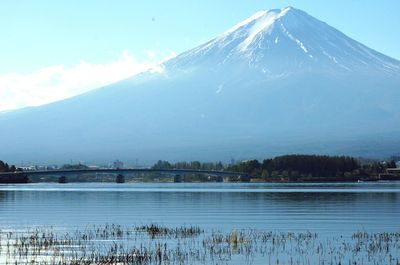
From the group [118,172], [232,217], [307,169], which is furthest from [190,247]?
[307,169]

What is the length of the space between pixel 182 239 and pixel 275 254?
4534 millimetres

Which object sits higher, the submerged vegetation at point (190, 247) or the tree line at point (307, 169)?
the tree line at point (307, 169)

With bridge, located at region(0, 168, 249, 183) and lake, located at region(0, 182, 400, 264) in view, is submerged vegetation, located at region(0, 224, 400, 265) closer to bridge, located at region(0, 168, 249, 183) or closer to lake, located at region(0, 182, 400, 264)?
lake, located at region(0, 182, 400, 264)

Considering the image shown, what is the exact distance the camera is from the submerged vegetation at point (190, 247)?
22.3 m

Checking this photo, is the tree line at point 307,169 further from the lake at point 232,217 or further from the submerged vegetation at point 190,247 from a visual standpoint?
the submerged vegetation at point 190,247

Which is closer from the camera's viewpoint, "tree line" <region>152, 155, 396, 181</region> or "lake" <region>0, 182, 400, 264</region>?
"lake" <region>0, 182, 400, 264</region>

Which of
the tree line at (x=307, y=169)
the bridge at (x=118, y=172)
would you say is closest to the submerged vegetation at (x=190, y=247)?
the bridge at (x=118, y=172)

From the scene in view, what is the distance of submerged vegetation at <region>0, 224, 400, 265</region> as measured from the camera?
22.3m

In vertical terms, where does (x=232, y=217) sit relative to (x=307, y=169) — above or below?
below

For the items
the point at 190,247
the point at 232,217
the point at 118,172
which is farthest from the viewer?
the point at 118,172

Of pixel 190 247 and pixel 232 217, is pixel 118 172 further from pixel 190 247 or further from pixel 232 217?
pixel 190 247

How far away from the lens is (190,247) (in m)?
25.1

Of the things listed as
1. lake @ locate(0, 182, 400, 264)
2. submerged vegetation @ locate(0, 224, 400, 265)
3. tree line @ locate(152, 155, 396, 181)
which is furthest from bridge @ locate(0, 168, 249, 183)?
submerged vegetation @ locate(0, 224, 400, 265)

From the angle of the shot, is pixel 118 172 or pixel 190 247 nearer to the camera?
pixel 190 247
